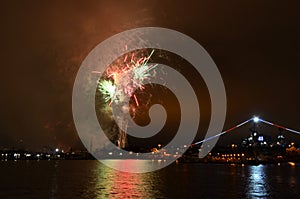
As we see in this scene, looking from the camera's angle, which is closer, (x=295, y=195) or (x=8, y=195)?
(x=8, y=195)

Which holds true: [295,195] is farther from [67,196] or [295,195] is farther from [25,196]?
[25,196]

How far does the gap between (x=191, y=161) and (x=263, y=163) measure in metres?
30.9

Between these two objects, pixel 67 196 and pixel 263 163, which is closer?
pixel 67 196

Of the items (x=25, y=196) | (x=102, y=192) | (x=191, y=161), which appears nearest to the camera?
(x=25, y=196)

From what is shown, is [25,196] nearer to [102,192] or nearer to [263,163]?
[102,192]

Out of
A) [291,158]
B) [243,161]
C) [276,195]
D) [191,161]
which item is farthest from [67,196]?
[291,158]

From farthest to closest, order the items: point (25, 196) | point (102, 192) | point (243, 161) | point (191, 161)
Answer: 1. point (191, 161)
2. point (243, 161)
3. point (102, 192)
4. point (25, 196)

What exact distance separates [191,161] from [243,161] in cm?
2912

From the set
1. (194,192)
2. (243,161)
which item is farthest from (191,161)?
(194,192)

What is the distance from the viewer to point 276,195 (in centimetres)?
3275

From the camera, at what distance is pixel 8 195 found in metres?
30.8

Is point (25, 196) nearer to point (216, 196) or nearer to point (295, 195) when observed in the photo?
point (216, 196)

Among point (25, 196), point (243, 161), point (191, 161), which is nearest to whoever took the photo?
point (25, 196)

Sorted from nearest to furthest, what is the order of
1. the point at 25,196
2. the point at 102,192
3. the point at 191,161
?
1. the point at 25,196
2. the point at 102,192
3. the point at 191,161
